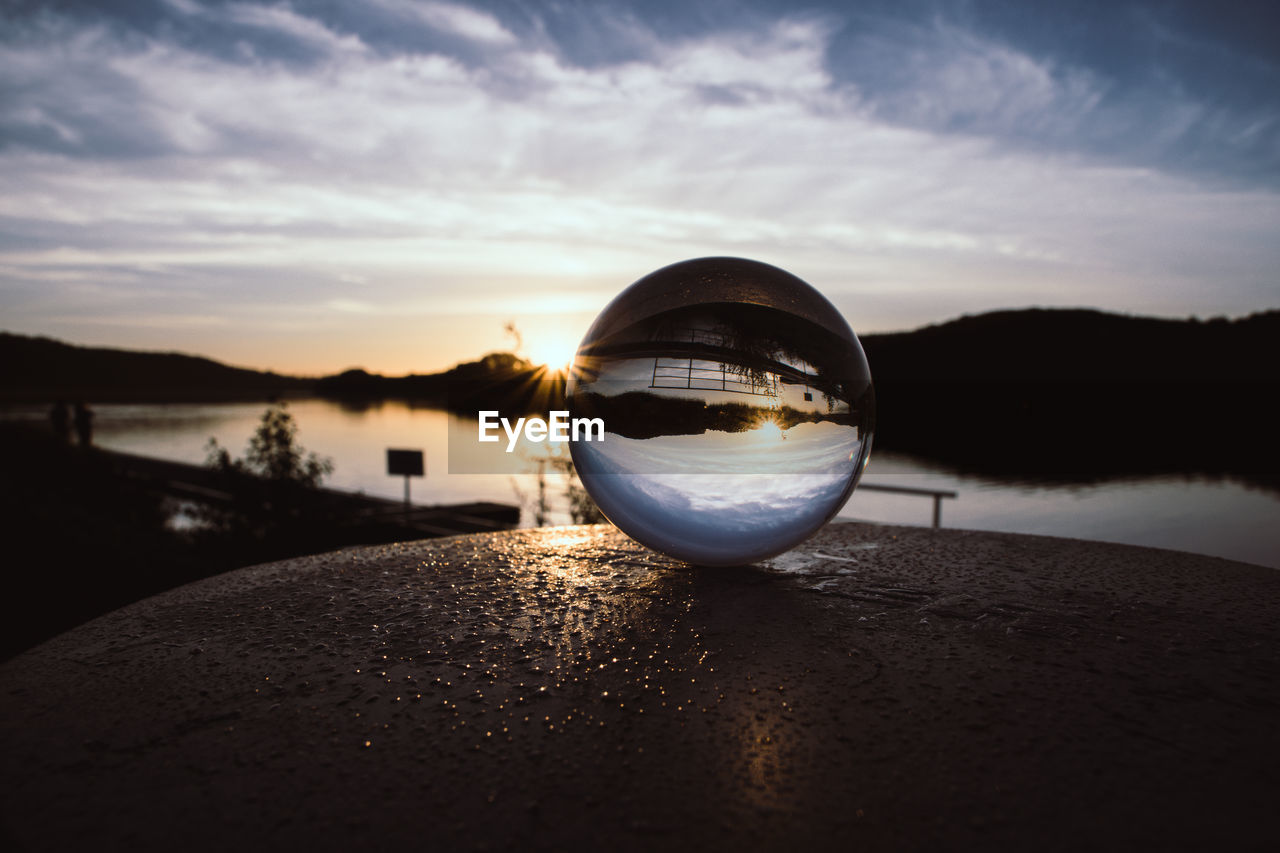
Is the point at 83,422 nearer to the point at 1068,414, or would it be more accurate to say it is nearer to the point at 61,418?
the point at 61,418

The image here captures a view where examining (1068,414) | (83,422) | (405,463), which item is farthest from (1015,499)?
(1068,414)

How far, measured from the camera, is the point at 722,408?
3.14 m

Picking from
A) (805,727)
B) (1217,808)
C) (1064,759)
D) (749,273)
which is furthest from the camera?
(749,273)

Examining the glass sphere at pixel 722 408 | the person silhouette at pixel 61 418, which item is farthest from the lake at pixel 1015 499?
the glass sphere at pixel 722 408

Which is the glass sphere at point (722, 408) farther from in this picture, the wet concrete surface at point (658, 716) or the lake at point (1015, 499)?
the lake at point (1015, 499)

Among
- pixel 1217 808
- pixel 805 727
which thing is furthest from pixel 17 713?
pixel 1217 808

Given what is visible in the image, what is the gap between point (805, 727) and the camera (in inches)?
84.8

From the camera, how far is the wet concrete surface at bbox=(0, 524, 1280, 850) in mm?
1702

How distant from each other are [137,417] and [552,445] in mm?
73549

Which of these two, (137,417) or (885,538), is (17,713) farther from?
(137,417)

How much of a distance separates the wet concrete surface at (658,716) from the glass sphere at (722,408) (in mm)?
378

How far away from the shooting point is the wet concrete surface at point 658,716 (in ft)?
5.58

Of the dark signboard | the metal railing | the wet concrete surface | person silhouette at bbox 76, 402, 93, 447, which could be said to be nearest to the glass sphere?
the wet concrete surface

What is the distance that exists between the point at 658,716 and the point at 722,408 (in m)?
1.35
